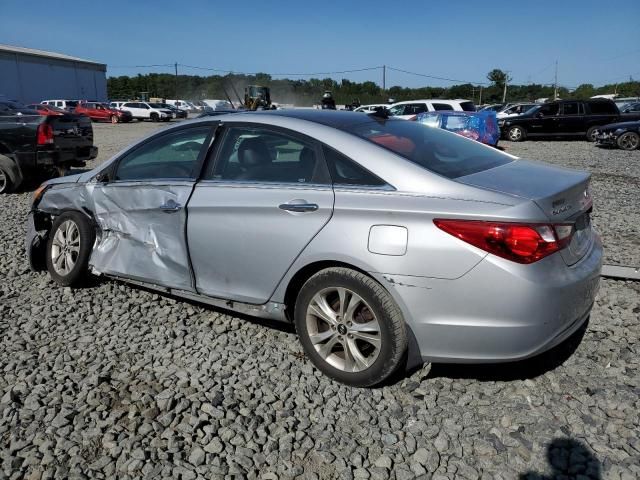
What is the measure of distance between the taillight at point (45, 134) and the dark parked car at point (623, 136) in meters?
16.0

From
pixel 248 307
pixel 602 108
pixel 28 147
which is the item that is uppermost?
pixel 602 108

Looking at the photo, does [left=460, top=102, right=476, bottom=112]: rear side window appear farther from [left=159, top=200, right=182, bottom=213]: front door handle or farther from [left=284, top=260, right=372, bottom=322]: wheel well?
[left=284, top=260, right=372, bottom=322]: wheel well

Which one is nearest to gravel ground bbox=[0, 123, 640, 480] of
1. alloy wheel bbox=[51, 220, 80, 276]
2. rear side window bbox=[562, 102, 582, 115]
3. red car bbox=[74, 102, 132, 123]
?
alloy wheel bbox=[51, 220, 80, 276]

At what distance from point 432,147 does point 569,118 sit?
19.7 m

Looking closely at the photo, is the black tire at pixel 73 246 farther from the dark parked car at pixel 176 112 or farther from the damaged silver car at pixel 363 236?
the dark parked car at pixel 176 112

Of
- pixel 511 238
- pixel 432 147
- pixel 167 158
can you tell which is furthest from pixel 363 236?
pixel 167 158

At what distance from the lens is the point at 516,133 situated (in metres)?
21.4

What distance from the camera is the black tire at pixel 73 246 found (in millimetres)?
4375

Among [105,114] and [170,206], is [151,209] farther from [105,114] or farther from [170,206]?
[105,114]

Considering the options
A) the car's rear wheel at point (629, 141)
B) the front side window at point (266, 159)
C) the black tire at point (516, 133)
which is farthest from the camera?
the black tire at point (516, 133)

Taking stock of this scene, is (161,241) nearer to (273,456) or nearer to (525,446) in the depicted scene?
(273,456)

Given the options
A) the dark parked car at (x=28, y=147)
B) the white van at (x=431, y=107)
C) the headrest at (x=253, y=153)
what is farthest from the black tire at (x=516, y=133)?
the headrest at (x=253, y=153)

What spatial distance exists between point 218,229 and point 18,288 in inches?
95.1

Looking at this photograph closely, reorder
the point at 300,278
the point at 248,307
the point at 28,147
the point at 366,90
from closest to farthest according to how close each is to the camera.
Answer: the point at 300,278, the point at 248,307, the point at 28,147, the point at 366,90
